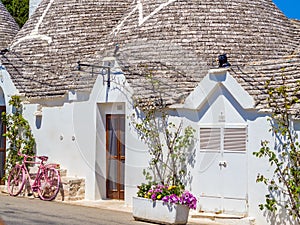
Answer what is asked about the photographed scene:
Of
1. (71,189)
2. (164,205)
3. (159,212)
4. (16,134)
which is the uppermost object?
(16,134)

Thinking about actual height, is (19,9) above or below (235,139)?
above

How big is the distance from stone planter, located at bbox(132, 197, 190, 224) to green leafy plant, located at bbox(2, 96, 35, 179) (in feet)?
20.7

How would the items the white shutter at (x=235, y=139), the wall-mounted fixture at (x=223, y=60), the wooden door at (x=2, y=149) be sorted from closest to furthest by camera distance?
the white shutter at (x=235, y=139) < the wall-mounted fixture at (x=223, y=60) < the wooden door at (x=2, y=149)

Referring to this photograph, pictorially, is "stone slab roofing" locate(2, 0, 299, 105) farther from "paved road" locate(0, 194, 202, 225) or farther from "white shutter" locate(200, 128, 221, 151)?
"paved road" locate(0, 194, 202, 225)

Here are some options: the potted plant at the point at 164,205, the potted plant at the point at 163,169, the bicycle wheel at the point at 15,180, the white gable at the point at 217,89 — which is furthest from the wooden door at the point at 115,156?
the potted plant at the point at 164,205

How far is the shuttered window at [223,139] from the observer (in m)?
12.6

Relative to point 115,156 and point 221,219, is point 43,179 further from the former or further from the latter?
point 221,219

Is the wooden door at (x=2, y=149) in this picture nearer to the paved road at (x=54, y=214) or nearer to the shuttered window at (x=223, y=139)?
the paved road at (x=54, y=214)

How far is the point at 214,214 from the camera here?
12.9 metres

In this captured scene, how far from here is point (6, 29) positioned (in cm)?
2323

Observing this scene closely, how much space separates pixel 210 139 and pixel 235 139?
0.69 m

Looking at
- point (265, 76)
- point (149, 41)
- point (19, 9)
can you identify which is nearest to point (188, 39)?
point (149, 41)

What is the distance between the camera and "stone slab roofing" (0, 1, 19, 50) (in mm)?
22609

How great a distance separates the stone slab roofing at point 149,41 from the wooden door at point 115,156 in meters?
1.25
